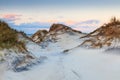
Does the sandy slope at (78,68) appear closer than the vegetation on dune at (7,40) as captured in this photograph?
Yes

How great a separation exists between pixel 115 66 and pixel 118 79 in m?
1.36

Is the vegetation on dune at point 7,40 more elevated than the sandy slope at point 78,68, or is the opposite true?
the vegetation on dune at point 7,40

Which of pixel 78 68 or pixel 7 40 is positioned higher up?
pixel 7 40

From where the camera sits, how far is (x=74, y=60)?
14.8m

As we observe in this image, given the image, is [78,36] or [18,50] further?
[78,36]

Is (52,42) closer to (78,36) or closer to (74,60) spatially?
(78,36)

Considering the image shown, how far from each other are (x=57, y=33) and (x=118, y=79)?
13770 mm

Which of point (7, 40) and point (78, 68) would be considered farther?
point (7, 40)

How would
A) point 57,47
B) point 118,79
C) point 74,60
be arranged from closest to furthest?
1. point 118,79
2. point 74,60
3. point 57,47

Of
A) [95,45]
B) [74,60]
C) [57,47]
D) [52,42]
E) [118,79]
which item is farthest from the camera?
[52,42]

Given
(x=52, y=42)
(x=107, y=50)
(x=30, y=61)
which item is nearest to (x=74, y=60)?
(x=107, y=50)

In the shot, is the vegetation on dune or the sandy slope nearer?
the sandy slope

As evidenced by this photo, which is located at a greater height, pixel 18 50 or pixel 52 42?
pixel 18 50

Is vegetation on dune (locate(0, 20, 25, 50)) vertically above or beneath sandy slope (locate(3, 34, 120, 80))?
above
